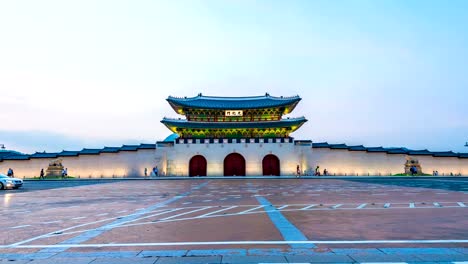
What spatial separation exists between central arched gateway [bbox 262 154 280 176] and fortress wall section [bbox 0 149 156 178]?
16739 millimetres

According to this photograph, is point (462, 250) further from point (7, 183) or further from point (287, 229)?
point (7, 183)

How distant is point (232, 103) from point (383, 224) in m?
46.2

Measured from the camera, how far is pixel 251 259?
196 inches

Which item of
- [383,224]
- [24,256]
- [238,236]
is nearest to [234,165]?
[383,224]

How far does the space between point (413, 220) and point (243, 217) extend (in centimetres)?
463

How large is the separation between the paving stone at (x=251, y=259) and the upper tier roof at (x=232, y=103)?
45.1 m

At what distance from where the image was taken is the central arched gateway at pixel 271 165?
47.4m

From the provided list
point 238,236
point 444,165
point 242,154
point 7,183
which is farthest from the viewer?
point 242,154

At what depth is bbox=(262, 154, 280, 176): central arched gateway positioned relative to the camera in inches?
1868

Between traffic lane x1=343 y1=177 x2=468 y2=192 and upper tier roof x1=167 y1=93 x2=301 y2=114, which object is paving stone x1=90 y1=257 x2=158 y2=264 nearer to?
traffic lane x1=343 y1=177 x2=468 y2=192

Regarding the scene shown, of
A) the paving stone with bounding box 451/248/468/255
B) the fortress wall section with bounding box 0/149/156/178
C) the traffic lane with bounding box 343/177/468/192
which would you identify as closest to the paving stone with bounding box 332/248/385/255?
the paving stone with bounding box 451/248/468/255

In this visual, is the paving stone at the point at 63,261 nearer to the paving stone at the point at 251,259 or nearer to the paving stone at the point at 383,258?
the paving stone at the point at 251,259

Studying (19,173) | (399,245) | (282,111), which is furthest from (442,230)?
(19,173)

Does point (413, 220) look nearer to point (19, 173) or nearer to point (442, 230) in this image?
point (442, 230)
